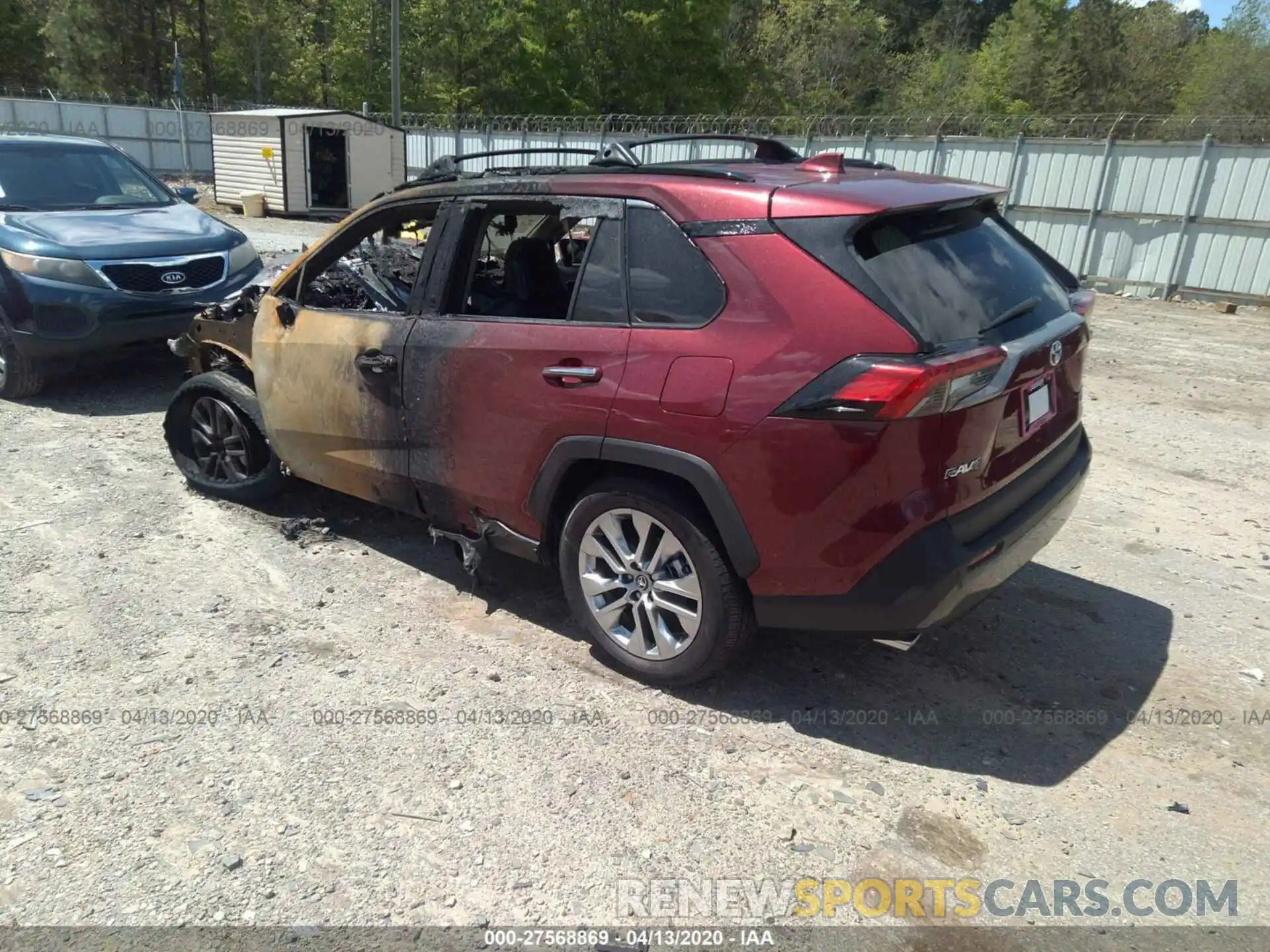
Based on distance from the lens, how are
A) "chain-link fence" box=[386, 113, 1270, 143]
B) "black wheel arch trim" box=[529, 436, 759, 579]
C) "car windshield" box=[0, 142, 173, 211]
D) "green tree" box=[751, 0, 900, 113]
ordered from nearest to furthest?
1. "black wheel arch trim" box=[529, 436, 759, 579]
2. "car windshield" box=[0, 142, 173, 211]
3. "chain-link fence" box=[386, 113, 1270, 143]
4. "green tree" box=[751, 0, 900, 113]

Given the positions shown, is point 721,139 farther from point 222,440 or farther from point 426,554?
point 222,440

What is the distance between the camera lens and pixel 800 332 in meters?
2.79

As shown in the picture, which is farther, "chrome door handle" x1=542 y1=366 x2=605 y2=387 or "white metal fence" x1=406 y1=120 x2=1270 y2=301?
"white metal fence" x1=406 y1=120 x2=1270 y2=301

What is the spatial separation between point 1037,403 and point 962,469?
555 mm

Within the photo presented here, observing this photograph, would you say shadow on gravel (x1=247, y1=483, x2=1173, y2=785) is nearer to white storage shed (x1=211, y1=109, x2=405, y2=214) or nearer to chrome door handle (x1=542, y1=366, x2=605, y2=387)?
chrome door handle (x1=542, y1=366, x2=605, y2=387)

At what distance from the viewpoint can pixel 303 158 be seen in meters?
21.4

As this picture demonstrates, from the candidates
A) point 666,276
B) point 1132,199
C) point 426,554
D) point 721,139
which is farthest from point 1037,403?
point 1132,199

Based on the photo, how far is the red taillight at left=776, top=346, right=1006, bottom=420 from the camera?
2.62 metres

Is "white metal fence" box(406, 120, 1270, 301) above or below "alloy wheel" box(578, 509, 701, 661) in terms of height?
above

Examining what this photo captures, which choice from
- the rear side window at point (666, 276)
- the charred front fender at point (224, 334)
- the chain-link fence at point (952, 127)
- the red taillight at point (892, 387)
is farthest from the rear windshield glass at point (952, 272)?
the chain-link fence at point (952, 127)

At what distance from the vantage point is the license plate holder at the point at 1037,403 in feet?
9.95

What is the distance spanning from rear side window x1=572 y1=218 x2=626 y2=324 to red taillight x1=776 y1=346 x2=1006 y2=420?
0.80 m

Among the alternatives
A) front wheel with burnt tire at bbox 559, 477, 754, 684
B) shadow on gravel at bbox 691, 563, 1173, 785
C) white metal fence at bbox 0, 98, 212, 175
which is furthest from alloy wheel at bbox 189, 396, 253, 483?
white metal fence at bbox 0, 98, 212, 175

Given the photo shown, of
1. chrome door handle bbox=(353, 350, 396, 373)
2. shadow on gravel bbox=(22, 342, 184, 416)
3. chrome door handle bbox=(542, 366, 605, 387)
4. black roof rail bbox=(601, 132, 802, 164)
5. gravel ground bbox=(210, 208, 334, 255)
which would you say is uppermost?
black roof rail bbox=(601, 132, 802, 164)
